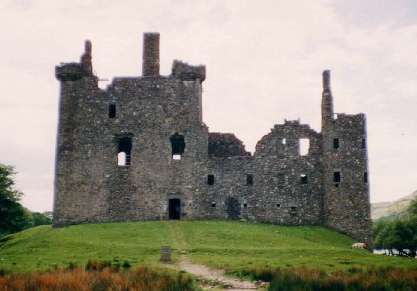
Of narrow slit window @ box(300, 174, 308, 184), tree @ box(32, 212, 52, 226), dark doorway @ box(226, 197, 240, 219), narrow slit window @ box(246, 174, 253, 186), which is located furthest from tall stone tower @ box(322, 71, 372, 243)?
tree @ box(32, 212, 52, 226)

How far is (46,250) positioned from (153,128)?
589 inches

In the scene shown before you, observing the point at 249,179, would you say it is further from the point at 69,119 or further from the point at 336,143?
the point at 69,119

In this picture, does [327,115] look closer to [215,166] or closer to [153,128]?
[215,166]

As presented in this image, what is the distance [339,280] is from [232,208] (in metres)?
24.5

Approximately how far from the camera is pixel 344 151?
4134 cm

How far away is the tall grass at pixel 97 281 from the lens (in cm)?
1597

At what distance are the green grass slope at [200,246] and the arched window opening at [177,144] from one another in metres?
7.01

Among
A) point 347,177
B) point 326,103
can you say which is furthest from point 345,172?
point 326,103

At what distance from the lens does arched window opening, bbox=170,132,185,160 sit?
41.9 meters

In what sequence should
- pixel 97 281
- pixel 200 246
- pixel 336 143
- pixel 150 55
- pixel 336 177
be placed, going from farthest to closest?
1. pixel 150 55
2. pixel 336 143
3. pixel 336 177
4. pixel 200 246
5. pixel 97 281

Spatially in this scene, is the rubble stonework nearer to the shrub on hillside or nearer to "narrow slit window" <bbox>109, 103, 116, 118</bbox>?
"narrow slit window" <bbox>109, 103, 116, 118</bbox>

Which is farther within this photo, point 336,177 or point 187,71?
point 187,71

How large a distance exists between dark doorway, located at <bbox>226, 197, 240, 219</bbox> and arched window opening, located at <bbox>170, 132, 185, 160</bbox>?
5213 mm

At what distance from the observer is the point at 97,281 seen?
16969mm
